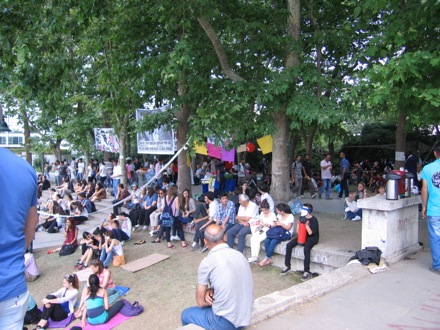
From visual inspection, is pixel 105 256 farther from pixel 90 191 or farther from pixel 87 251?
pixel 90 191

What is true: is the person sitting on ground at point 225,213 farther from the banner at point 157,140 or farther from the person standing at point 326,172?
the person standing at point 326,172

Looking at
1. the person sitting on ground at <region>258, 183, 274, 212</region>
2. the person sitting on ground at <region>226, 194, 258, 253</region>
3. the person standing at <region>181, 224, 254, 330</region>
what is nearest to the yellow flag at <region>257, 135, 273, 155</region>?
the person sitting on ground at <region>258, 183, 274, 212</region>

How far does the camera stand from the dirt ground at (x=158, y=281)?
6730 millimetres

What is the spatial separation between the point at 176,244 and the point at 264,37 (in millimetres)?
6074

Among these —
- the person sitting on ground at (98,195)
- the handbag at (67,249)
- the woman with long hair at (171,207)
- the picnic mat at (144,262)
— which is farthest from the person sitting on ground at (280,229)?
the person sitting on ground at (98,195)

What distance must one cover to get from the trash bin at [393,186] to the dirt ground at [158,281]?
96.4 inches

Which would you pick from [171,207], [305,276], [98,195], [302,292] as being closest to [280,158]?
[171,207]

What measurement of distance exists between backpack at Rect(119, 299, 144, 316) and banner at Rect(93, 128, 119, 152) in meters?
10.8

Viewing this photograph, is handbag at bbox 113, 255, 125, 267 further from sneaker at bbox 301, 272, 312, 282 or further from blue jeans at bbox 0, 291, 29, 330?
blue jeans at bbox 0, 291, 29, 330

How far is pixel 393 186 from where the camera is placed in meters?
5.96

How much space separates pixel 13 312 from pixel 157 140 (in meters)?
11.4

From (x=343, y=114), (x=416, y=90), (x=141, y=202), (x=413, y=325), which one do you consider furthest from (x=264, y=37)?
(x=413, y=325)

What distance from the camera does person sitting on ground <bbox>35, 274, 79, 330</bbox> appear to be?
23.5ft

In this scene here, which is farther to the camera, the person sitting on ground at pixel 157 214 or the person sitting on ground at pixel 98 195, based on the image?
the person sitting on ground at pixel 98 195
